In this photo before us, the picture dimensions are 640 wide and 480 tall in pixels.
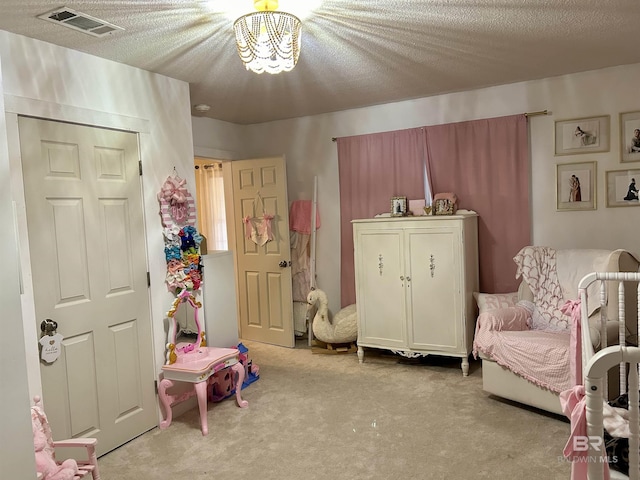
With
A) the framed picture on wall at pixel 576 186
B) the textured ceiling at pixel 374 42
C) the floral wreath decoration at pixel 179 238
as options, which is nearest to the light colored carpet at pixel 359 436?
the floral wreath decoration at pixel 179 238

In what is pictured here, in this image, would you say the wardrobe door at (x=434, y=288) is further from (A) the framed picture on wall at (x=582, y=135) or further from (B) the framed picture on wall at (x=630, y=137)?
(B) the framed picture on wall at (x=630, y=137)

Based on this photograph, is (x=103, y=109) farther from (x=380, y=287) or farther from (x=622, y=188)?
(x=622, y=188)

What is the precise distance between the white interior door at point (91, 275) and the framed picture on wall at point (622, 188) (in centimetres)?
343

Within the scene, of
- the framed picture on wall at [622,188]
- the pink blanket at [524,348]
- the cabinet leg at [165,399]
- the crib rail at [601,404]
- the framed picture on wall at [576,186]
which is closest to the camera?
the crib rail at [601,404]

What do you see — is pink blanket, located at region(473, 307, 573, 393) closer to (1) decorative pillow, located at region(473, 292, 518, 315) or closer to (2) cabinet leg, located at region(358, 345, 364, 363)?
(1) decorative pillow, located at region(473, 292, 518, 315)

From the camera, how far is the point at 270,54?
6.96ft

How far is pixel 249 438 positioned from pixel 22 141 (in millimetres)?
2101

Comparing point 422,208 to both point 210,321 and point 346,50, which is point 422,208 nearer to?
point 346,50

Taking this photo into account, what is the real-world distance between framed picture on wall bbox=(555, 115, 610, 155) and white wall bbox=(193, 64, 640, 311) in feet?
0.14

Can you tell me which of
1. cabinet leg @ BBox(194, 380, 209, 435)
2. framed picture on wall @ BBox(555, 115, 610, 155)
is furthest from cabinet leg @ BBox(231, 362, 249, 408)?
framed picture on wall @ BBox(555, 115, 610, 155)

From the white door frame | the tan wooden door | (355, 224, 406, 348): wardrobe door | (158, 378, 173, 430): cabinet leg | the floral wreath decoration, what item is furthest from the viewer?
the tan wooden door

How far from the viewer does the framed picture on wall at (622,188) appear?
3.53 m

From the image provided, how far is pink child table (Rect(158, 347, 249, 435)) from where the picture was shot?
3.02 meters

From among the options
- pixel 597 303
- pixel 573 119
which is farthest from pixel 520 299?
A: pixel 573 119
